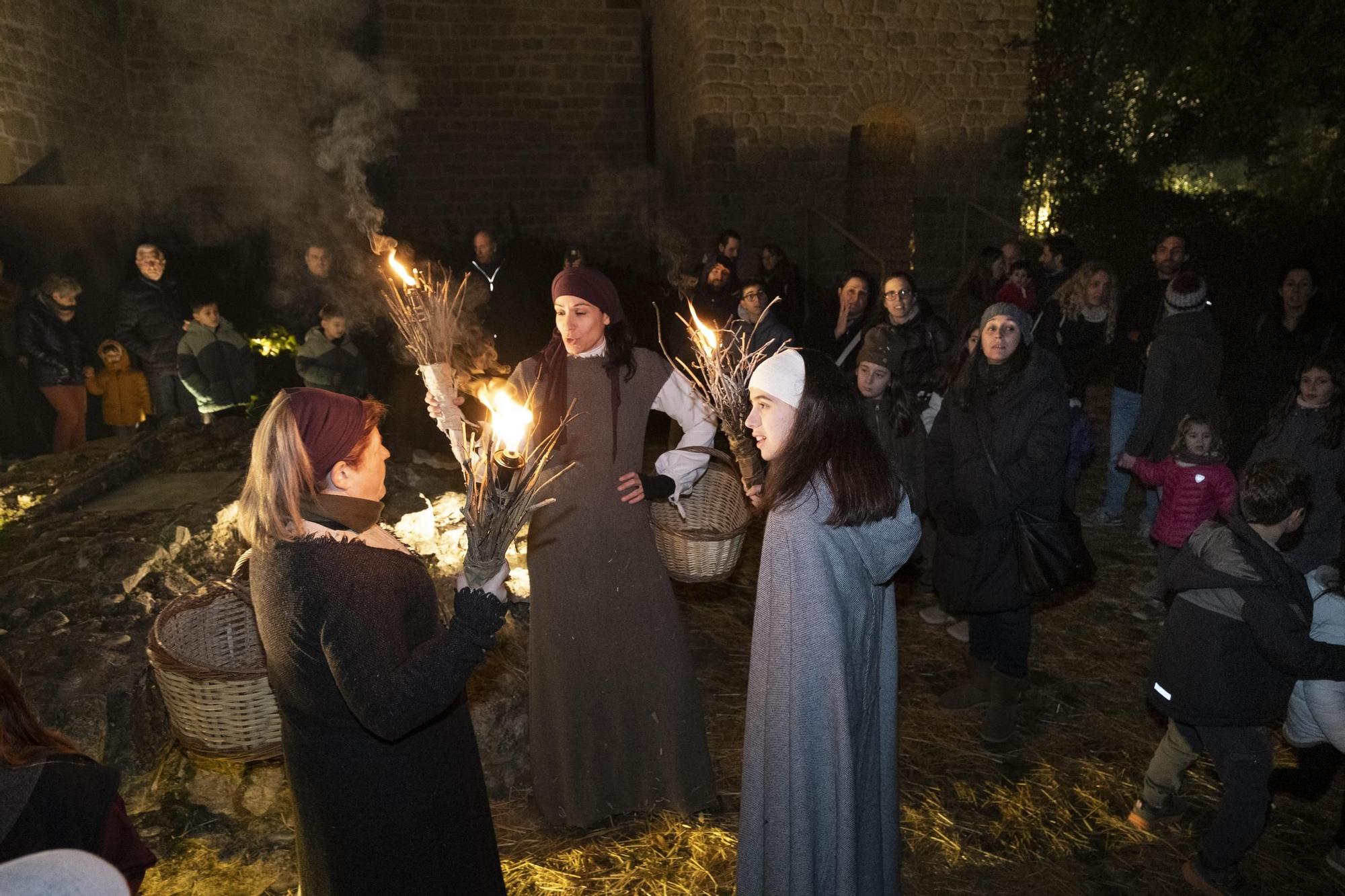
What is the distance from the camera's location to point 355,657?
6.75 ft

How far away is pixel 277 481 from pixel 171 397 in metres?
7.37

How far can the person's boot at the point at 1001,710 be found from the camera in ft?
14.5

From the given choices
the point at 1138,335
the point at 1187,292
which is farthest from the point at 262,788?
the point at 1138,335

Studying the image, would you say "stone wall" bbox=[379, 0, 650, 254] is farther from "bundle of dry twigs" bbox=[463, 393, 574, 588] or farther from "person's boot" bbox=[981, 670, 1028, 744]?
"bundle of dry twigs" bbox=[463, 393, 574, 588]

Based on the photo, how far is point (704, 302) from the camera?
8.59 metres

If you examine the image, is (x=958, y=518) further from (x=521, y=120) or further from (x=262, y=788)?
(x=521, y=120)

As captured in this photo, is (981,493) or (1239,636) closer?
(1239,636)

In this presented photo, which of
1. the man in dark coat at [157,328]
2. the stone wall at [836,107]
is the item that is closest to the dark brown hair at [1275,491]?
the man in dark coat at [157,328]

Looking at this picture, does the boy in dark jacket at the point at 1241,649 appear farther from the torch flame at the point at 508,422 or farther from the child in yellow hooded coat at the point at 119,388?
the child in yellow hooded coat at the point at 119,388

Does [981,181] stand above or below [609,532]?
above

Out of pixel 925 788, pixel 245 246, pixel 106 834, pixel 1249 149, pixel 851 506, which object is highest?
pixel 1249 149

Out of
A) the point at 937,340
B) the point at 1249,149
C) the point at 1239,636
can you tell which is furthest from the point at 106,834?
the point at 1249,149

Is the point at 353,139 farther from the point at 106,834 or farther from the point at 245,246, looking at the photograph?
the point at 106,834

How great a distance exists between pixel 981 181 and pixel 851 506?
12787 millimetres
